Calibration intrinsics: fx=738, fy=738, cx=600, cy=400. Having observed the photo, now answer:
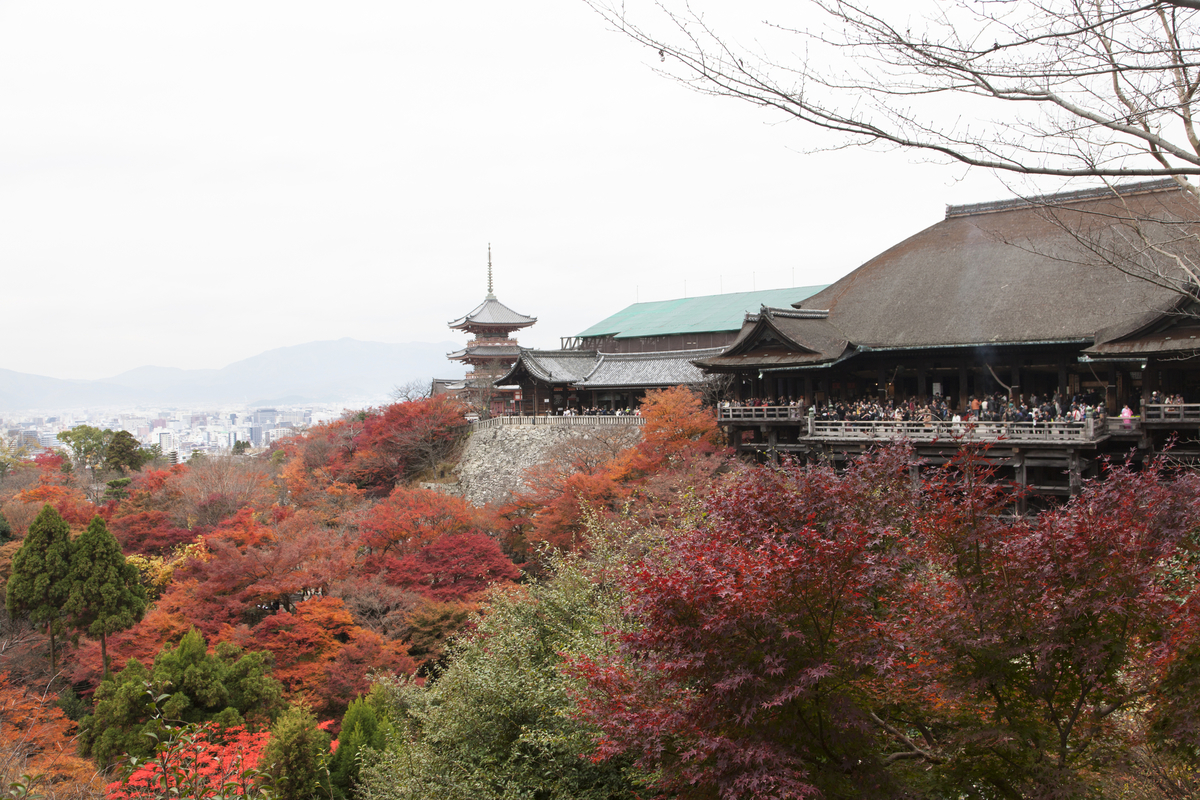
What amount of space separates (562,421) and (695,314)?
11096mm

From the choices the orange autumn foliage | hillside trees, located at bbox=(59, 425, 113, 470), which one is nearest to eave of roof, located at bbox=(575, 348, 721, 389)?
the orange autumn foliage

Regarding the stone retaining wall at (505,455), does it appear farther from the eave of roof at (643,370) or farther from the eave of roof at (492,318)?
the eave of roof at (492,318)

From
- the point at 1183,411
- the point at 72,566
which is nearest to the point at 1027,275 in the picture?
the point at 1183,411

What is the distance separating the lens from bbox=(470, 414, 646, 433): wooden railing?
3203cm

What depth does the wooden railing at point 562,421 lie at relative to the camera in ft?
105

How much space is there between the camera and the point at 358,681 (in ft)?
57.2

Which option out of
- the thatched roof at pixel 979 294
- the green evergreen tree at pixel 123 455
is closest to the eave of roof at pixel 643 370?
the thatched roof at pixel 979 294

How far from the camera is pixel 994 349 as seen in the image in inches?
800

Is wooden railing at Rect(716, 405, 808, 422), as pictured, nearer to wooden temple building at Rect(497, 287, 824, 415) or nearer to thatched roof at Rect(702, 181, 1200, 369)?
thatched roof at Rect(702, 181, 1200, 369)

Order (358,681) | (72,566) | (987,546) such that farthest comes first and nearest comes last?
1. (72,566)
2. (358,681)
3. (987,546)

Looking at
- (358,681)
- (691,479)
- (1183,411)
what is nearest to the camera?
(1183,411)

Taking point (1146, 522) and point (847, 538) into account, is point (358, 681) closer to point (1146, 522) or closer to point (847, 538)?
point (847, 538)

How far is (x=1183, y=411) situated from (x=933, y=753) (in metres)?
14.9

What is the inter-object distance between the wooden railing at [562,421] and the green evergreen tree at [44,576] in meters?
19.2
